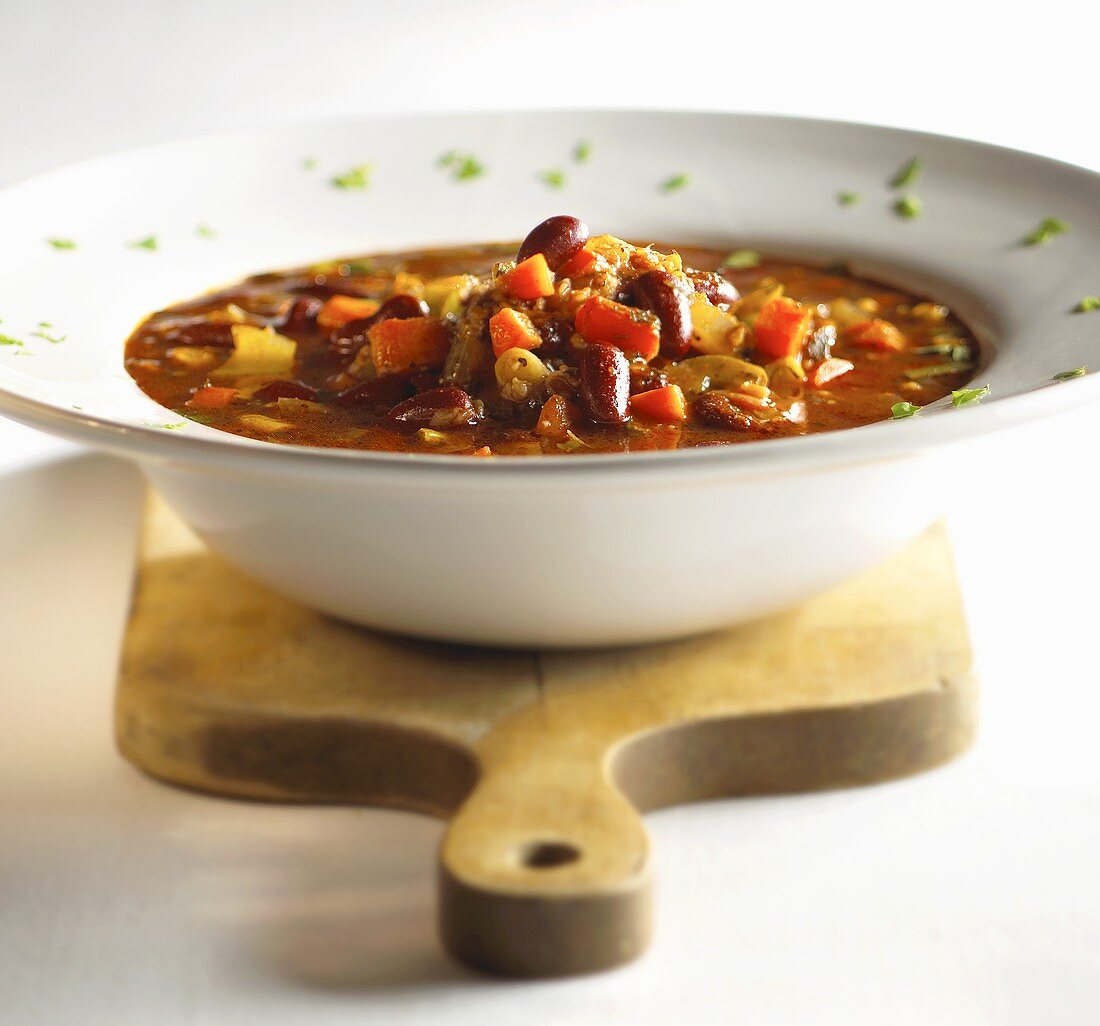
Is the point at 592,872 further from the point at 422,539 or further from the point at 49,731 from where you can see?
the point at 49,731

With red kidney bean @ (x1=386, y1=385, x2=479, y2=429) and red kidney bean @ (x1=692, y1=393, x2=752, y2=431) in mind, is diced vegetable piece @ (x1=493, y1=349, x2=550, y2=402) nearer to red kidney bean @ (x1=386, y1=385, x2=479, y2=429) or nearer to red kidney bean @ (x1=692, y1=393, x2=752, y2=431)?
red kidney bean @ (x1=386, y1=385, x2=479, y2=429)

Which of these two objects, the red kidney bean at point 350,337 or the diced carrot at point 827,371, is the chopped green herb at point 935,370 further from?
the red kidney bean at point 350,337

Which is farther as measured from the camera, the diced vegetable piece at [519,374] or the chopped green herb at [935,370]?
the chopped green herb at [935,370]

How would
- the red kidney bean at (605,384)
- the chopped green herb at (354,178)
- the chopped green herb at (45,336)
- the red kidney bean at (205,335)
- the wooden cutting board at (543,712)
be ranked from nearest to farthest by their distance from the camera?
the wooden cutting board at (543,712)
the red kidney bean at (605,384)
the chopped green herb at (45,336)
the red kidney bean at (205,335)
the chopped green herb at (354,178)

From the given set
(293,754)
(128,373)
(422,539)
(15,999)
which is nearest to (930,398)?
(422,539)

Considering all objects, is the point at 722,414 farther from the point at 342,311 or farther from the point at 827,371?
the point at 342,311

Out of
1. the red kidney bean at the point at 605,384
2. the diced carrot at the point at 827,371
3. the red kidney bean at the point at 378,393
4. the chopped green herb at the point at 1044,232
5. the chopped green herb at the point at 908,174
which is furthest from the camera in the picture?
the chopped green herb at the point at 908,174

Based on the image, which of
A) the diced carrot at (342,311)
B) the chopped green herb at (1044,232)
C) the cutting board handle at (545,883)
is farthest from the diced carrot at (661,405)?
the chopped green herb at (1044,232)
